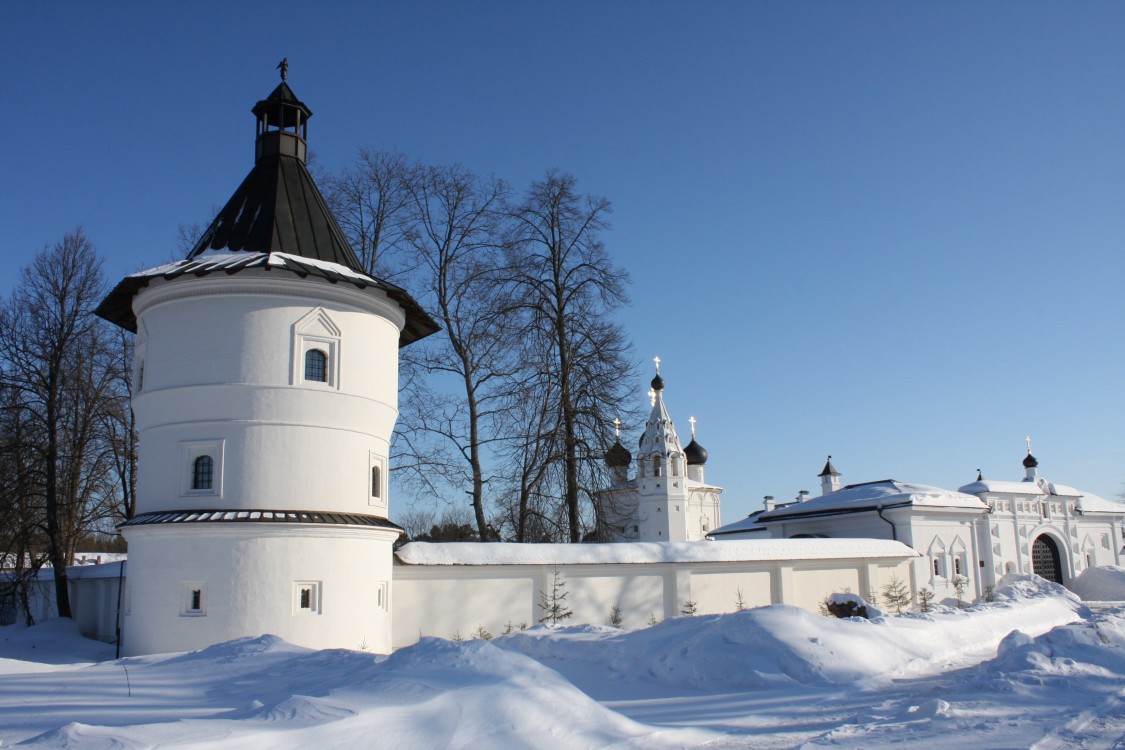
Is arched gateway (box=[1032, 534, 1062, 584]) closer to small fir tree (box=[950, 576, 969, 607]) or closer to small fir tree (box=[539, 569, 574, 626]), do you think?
small fir tree (box=[950, 576, 969, 607])

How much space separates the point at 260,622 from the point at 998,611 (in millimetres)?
14449

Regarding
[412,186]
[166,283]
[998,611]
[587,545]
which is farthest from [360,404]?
→ [998,611]

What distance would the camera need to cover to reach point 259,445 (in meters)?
15.6

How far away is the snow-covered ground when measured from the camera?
6828 millimetres

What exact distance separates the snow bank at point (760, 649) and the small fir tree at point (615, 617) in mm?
5039

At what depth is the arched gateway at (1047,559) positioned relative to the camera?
3753 cm

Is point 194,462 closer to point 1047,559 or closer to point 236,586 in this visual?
point 236,586

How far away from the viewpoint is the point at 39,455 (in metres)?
21.6

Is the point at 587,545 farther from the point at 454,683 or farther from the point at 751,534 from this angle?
the point at 751,534

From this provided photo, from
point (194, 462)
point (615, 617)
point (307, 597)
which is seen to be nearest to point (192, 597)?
point (307, 597)

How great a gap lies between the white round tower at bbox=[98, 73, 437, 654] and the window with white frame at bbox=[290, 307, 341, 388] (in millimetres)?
25

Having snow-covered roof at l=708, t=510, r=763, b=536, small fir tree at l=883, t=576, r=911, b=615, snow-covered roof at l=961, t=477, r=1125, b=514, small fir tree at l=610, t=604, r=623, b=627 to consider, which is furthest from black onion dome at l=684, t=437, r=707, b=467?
small fir tree at l=610, t=604, r=623, b=627

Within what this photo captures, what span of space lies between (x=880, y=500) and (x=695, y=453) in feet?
90.3

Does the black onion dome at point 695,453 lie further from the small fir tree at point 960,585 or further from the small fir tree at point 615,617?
the small fir tree at point 615,617
